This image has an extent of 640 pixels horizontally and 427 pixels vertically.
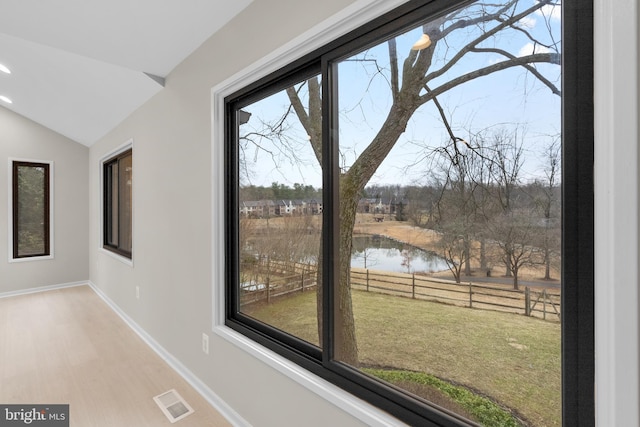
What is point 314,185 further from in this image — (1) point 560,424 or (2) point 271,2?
(1) point 560,424

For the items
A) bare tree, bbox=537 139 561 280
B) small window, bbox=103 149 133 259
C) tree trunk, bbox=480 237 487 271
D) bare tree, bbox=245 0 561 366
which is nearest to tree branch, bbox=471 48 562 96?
bare tree, bbox=245 0 561 366

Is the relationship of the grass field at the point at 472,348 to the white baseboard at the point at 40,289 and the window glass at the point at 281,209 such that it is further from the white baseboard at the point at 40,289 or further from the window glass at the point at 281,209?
the white baseboard at the point at 40,289

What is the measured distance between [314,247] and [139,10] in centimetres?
162

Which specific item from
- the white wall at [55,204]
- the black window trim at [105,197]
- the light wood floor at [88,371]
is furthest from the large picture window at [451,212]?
the white wall at [55,204]

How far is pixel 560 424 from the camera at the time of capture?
77cm

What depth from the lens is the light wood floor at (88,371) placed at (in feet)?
5.85

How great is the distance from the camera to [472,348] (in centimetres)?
91

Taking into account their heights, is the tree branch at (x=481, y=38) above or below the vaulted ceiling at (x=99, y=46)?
below

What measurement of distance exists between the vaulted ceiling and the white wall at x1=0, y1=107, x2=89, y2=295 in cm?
A: 106

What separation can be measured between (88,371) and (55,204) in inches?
139

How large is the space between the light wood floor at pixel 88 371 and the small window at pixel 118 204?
87cm

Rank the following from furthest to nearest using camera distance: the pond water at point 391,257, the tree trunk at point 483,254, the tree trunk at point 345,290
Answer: the tree trunk at point 345,290 → the pond water at point 391,257 → the tree trunk at point 483,254

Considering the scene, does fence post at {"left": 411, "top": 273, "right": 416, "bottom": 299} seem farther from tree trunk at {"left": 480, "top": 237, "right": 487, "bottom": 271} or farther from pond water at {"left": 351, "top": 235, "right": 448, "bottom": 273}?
tree trunk at {"left": 480, "top": 237, "right": 487, "bottom": 271}

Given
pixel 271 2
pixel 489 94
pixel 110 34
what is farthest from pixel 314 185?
pixel 110 34
